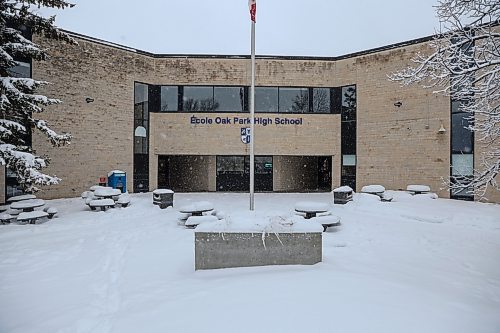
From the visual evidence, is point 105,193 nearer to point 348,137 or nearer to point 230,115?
point 230,115

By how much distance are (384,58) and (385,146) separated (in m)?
4.41

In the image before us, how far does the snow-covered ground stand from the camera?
4.46 meters

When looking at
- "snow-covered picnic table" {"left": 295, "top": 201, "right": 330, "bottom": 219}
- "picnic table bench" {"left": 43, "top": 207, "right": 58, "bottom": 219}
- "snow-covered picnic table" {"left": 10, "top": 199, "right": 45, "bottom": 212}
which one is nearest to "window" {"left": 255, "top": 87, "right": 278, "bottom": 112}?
"snow-covered picnic table" {"left": 295, "top": 201, "right": 330, "bottom": 219}

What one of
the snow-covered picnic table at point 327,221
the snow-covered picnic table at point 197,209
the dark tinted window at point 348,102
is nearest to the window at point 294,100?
the dark tinted window at point 348,102

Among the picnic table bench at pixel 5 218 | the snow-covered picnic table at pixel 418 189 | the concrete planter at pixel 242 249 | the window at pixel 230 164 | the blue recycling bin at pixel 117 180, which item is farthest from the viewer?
the window at pixel 230 164

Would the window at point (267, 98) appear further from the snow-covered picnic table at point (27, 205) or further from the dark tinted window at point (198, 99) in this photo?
the snow-covered picnic table at point (27, 205)

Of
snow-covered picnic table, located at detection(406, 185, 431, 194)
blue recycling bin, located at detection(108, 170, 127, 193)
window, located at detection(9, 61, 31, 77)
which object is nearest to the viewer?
window, located at detection(9, 61, 31, 77)

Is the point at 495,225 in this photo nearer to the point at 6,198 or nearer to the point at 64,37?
the point at 64,37

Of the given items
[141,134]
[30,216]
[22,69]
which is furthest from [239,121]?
[30,216]

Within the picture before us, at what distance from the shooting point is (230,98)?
20719 mm

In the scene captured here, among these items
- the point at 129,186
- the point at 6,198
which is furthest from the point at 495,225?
the point at 6,198

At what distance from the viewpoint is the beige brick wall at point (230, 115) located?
56.5 feet

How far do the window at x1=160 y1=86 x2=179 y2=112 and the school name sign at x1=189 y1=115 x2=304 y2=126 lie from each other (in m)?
1.22

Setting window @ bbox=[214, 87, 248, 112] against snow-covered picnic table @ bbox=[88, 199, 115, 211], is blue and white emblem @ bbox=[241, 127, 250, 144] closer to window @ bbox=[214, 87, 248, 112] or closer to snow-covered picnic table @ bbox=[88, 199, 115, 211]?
window @ bbox=[214, 87, 248, 112]
